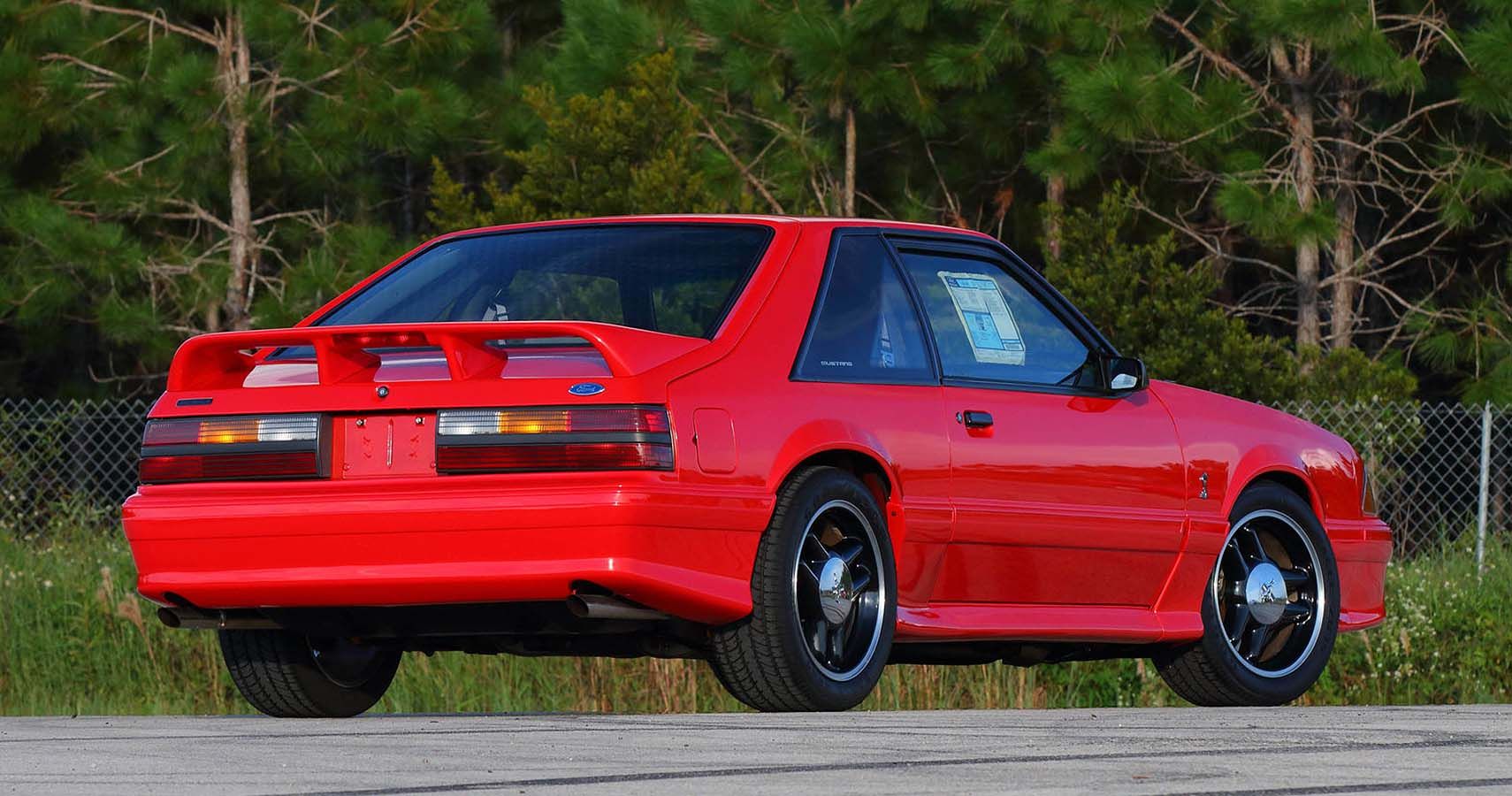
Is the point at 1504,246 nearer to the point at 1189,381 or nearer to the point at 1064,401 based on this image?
the point at 1189,381

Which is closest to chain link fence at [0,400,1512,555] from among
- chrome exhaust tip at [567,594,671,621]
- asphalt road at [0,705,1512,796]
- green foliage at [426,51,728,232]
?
green foliage at [426,51,728,232]

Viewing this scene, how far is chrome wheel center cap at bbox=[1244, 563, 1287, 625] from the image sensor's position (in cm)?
863

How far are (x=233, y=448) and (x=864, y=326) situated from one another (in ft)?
6.01

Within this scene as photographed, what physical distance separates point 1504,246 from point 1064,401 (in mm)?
17859

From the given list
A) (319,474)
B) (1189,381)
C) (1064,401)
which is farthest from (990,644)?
(1189,381)

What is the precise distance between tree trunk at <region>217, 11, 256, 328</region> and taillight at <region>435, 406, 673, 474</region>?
18897 mm

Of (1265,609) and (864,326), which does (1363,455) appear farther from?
(864,326)

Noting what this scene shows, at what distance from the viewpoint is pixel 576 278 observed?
743 cm

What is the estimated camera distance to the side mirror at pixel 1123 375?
26.3ft

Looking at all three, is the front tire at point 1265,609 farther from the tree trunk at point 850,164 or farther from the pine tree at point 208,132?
the pine tree at point 208,132

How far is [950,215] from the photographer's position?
81.9ft

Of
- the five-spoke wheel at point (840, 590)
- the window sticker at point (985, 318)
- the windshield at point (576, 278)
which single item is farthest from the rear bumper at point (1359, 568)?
the windshield at point (576, 278)

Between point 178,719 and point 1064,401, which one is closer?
point 178,719

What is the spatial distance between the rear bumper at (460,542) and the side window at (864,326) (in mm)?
607
